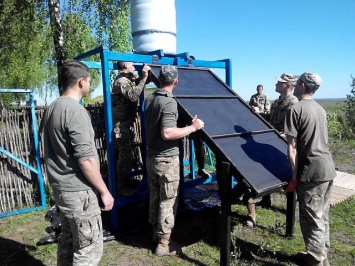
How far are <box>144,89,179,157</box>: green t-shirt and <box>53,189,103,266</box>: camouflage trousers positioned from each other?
1078mm

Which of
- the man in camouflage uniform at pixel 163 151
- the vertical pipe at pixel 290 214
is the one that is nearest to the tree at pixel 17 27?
the man in camouflage uniform at pixel 163 151

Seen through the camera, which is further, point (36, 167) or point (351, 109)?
point (351, 109)

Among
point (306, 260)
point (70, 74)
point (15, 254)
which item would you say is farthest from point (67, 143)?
point (306, 260)

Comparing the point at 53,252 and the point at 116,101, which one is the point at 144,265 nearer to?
the point at 53,252

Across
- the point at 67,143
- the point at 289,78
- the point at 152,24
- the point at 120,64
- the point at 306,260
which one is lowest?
the point at 306,260

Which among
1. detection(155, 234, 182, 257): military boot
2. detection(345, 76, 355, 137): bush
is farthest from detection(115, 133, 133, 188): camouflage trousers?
detection(345, 76, 355, 137): bush

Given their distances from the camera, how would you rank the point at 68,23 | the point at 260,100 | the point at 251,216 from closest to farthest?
the point at 251,216 < the point at 68,23 < the point at 260,100

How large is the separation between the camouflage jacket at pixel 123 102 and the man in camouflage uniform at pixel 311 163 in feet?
7.08

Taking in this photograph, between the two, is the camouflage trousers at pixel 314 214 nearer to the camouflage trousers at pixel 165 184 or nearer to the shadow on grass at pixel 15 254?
the camouflage trousers at pixel 165 184

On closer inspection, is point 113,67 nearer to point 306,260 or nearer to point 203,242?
point 203,242

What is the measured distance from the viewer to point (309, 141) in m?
2.96

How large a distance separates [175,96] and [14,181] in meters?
3.43

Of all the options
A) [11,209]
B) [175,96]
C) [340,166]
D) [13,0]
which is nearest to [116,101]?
[175,96]

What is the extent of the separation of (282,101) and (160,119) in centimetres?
260
